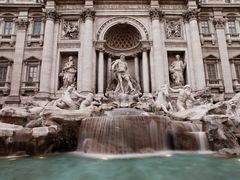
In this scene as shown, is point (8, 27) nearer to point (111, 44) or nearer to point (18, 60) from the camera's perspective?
point (18, 60)

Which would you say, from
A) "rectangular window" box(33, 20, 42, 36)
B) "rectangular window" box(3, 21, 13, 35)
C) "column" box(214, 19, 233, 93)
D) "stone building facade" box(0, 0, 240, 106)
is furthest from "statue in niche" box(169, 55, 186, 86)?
"rectangular window" box(3, 21, 13, 35)

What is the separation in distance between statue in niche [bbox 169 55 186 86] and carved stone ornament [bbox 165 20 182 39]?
2446 millimetres

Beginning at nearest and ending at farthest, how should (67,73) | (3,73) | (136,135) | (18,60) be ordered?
(136,135) < (67,73) < (18,60) < (3,73)

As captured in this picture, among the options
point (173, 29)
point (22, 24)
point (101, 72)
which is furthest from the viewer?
point (173, 29)

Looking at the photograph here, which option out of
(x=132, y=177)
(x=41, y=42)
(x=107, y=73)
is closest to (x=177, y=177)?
(x=132, y=177)

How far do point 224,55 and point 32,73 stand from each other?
18537 millimetres

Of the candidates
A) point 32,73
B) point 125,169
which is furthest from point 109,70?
point 125,169

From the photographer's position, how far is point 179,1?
19969mm

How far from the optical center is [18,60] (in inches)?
729

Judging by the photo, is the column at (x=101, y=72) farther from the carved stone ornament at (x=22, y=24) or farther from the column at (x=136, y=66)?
the carved stone ornament at (x=22, y=24)

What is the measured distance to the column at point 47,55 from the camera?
56.2 feet

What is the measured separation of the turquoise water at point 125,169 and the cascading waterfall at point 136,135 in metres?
1.22

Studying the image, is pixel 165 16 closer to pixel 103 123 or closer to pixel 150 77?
pixel 150 77

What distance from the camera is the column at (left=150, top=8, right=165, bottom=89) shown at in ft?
57.4
